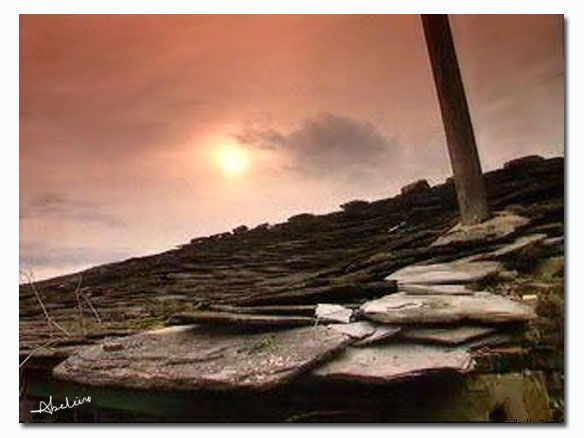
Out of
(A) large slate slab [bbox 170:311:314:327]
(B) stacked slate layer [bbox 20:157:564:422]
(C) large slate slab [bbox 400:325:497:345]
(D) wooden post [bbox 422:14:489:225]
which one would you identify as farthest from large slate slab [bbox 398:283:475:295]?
(A) large slate slab [bbox 170:311:314:327]

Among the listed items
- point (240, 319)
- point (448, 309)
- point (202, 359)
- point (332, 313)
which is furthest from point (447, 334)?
point (202, 359)

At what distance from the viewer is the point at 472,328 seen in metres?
2.65

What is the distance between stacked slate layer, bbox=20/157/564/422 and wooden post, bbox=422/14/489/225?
4 centimetres

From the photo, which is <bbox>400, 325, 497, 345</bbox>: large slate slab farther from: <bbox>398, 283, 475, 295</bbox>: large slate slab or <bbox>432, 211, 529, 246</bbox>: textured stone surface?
<bbox>432, 211, 529, 246</bbox>: textured stone surface

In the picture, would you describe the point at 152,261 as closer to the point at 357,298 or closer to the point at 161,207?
the point at 161,207

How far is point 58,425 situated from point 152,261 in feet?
1.88

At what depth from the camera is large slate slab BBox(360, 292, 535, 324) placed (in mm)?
2658

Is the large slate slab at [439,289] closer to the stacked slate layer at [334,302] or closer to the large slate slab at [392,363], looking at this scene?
the stacked slate layer at [334,302]

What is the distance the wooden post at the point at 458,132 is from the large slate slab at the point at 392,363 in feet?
1.50

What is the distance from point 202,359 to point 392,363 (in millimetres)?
562

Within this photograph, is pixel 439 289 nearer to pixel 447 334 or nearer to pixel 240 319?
pixel 447 334

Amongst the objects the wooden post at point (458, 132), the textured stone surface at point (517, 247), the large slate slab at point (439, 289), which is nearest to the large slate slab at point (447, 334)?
the large slate slab at point (439, 289)

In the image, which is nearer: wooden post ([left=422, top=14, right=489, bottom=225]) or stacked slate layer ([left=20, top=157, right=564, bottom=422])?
stacked slate layer ([left=20, top=157, right=564, bottom=422])
